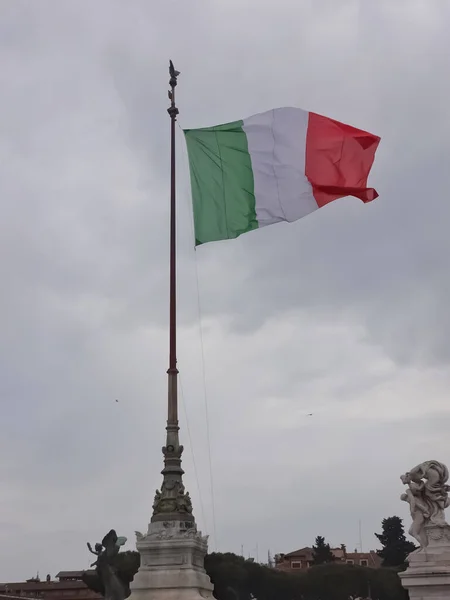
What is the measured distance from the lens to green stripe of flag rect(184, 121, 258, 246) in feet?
89.3

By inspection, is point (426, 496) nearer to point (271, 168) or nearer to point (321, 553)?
point (271, 168)

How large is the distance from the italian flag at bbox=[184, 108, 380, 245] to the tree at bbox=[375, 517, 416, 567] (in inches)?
2379

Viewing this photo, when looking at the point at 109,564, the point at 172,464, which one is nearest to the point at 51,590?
the point at 109,564

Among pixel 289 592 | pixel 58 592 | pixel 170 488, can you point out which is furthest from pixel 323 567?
pixel 170 488

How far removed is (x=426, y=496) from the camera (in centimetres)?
2125

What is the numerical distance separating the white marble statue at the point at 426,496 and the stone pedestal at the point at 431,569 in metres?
0.23

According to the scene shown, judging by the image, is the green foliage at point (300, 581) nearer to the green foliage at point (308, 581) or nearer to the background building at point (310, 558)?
the green foliage at point (308, 581)

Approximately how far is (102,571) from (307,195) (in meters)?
16.1

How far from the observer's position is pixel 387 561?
81375 mm

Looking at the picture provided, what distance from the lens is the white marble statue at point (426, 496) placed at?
21.1 meters

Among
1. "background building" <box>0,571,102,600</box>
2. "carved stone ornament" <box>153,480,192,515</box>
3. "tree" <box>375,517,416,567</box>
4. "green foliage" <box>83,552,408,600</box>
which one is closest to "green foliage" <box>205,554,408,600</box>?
"green foliage" <box>83,552,408,600</box>

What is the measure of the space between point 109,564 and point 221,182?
49.7ft

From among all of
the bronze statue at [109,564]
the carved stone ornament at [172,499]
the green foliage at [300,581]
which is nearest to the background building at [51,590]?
the green foliage at [300,581]

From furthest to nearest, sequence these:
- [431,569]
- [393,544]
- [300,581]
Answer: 1. [393,544]
2. [300,581]
3. [431,569]
